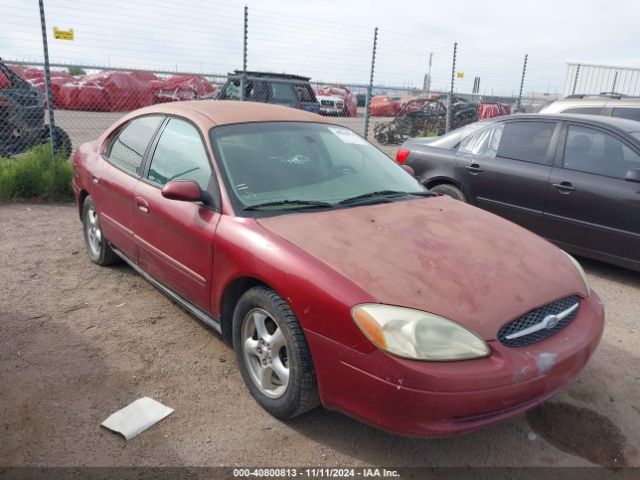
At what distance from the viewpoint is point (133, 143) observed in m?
4.06

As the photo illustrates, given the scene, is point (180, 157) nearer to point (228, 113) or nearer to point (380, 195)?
point (228, 113)

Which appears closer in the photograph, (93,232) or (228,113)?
(228,113)

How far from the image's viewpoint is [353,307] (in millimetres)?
2203

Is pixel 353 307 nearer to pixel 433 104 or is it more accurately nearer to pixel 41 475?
pixel 41 475

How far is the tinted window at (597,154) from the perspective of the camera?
4.83m

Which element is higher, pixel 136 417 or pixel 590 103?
pixel 590 103

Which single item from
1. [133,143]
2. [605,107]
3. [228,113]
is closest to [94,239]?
[133,143]

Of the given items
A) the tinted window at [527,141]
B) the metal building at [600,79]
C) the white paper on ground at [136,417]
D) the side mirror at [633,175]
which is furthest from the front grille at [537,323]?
the metal building at [600,79]

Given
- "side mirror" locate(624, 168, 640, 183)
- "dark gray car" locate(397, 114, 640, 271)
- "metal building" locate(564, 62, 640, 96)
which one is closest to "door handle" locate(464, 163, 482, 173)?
"dark gray car" locate(397, 114, 640, 271)

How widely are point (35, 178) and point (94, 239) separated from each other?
9.99 feet

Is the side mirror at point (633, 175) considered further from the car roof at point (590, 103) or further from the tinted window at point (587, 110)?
the car roof at point (590, 103)

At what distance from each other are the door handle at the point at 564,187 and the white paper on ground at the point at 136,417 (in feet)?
13.4

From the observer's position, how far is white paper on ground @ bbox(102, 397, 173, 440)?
8.43 ft

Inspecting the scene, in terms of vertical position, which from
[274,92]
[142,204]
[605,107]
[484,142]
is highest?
[605,107]
